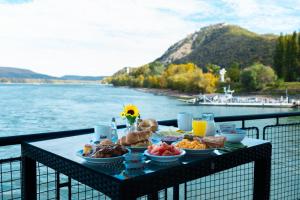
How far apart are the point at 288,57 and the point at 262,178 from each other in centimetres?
5828

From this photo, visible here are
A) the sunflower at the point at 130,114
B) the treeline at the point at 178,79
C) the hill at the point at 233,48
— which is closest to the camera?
the sunflower at the point at 130,114

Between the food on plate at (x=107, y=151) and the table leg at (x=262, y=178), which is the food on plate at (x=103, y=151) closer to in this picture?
the food on plate at (x=107, y=151)

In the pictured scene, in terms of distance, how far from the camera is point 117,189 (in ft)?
4.25

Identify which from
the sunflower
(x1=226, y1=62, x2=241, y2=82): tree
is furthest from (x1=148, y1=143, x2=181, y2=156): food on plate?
(x1=226, y1=62, x2=241, y2=82): tree

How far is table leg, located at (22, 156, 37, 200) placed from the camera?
76.0 inches

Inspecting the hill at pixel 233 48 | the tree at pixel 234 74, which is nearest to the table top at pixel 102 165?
the tree at pixel 234 74

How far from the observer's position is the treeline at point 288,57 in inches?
2190

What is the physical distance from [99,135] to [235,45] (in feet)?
290

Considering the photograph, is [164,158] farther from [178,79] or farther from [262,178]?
[178,79]

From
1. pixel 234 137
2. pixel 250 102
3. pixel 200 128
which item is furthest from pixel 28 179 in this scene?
pixel 250 102

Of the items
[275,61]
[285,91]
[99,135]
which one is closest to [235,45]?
[275,61]

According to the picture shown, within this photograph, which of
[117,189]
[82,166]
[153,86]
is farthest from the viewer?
[153,86]

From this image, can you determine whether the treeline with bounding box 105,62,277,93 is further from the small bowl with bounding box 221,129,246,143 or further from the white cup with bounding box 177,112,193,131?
the small bowl with bounding box 221,129,246,143

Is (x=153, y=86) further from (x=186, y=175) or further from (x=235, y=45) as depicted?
(x=186, y=175)
